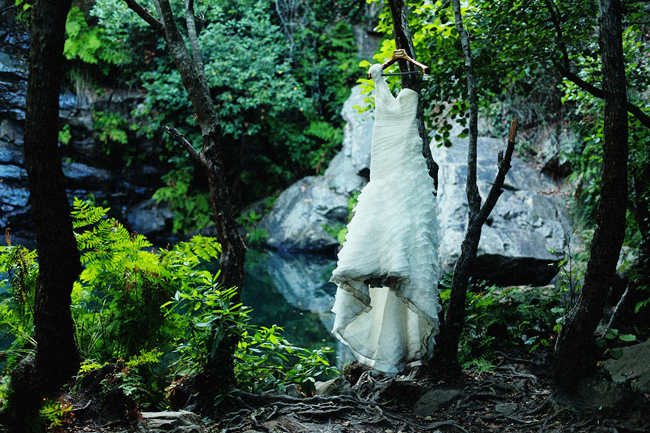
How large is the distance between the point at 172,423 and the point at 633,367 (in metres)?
2.62

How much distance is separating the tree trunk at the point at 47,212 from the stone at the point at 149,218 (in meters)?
9.09

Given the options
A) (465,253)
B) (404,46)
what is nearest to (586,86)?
(404,46)

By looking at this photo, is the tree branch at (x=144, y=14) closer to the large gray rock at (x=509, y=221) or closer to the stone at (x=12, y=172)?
the large gray rock at (x=509, y=221)

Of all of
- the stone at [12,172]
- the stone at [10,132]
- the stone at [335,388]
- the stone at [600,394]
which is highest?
the stone at [10,132]

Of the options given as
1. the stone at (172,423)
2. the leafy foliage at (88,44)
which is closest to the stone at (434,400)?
the stone at (172,423)

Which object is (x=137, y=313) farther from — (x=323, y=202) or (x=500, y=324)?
(x=323, y=202)

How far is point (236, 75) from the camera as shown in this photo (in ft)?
32.8

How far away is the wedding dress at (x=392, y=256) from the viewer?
250cm

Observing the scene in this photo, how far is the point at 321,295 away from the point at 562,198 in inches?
165

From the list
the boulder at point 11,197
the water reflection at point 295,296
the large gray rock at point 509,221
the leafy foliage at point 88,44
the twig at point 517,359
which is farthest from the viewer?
the leafy foliage at point 88,44

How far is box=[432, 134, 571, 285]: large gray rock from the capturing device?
6.20 metres

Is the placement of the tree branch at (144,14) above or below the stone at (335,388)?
above

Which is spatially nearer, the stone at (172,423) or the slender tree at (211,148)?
the stone at (172,423)

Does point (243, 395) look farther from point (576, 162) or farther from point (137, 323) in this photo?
point (576, 162)
